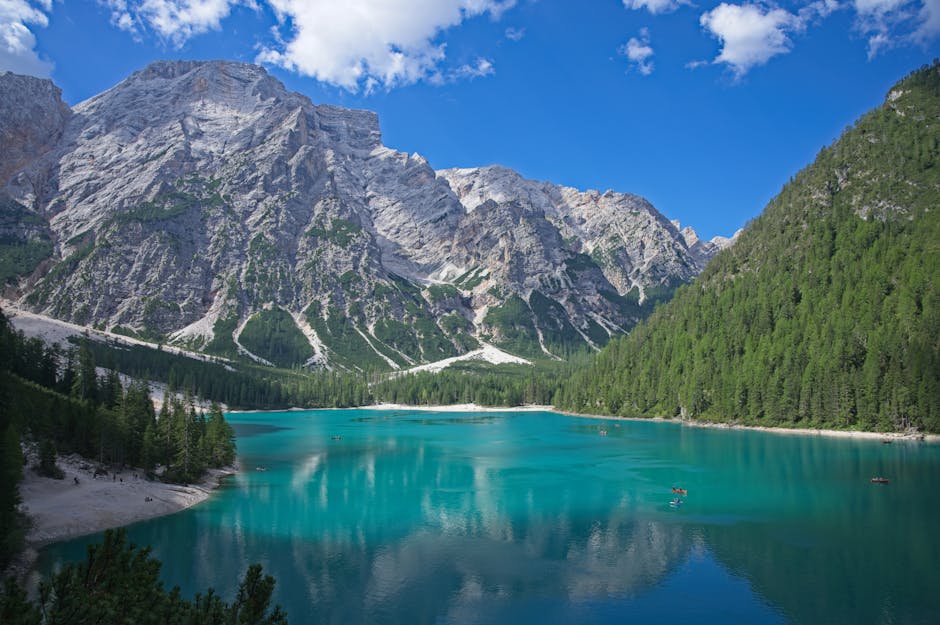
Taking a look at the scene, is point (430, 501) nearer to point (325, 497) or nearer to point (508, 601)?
point (325, 497)

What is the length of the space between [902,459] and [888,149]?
110m

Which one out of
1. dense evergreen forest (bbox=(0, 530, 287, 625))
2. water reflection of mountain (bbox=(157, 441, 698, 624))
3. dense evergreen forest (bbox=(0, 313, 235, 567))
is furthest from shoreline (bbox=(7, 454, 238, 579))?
dense evergreen forest (bbox=(0, 530, 287, 625))

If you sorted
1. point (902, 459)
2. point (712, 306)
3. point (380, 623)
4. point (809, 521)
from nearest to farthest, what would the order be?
point (380, 623) → point (809, 521) → point (902, 459) → point (712, 306)

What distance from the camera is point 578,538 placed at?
47.3 meters

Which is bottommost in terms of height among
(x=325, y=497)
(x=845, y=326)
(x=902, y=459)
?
(x=325, y=497)

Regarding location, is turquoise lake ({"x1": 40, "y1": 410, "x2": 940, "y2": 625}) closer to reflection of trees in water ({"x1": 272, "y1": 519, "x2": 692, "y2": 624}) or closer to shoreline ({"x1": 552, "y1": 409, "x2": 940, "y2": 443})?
reflection of trees in water ({"x1": 272, "y1": 519, "x2": 692, "y2": 624})

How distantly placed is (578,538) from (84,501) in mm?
39983

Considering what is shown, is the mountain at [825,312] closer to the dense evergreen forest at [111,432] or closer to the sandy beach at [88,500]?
the dense evergreen forest at [111,432]

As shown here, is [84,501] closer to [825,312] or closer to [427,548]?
[427,548]

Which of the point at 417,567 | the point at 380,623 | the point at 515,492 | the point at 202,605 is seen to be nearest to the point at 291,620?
the point at 380,623

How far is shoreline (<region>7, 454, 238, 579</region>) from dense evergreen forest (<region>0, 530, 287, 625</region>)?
Answer: 2778 cm

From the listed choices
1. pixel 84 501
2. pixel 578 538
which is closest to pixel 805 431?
pixel 578 538

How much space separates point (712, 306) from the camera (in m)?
167

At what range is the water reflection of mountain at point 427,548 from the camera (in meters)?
35.2
